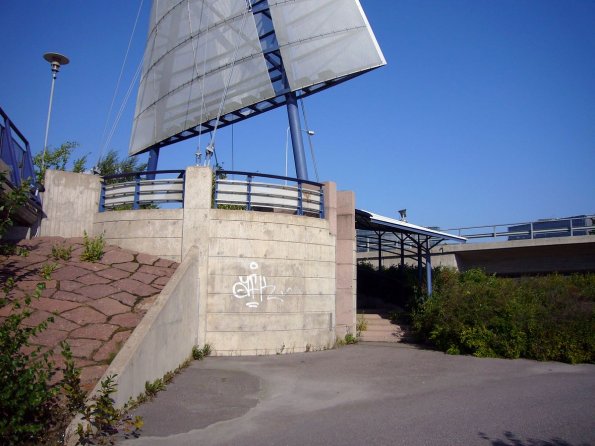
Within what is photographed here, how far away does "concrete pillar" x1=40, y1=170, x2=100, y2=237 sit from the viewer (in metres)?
13.1

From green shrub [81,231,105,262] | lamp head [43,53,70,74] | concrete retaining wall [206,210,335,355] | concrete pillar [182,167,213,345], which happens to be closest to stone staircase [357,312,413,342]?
concrete retaining wall [206,210,335,355]

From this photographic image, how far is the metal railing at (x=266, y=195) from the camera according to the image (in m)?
12.8

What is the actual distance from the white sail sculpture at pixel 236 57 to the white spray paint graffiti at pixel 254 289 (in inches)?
406

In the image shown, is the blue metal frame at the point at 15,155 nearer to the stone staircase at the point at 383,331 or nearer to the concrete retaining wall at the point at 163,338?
the concrete retaining wall at the point at 163,338

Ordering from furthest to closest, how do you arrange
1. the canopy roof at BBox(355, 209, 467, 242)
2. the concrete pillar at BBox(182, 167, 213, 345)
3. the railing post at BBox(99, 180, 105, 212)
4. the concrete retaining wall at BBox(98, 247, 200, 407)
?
the canopy roof at BBox(355, 209, 467, 242), the railing post at BBox(99, 180, 105, 212), the concrete pillar at BBox(182, 167, 213, 345), the concrete retaining wall at BBox(98, 247, 200, 407)

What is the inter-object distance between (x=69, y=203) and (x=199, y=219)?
154 inches

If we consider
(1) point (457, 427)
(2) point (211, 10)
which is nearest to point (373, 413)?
(1) point (457, 427)

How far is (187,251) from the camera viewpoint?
12031 millimetres

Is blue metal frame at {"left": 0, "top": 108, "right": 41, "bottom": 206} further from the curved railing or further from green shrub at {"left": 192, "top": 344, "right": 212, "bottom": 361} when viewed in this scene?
green shrub at {"left": 192, "top": 344, "right": 212, "bottom": 361}

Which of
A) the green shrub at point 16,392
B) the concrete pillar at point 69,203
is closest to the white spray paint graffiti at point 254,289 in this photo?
the concrete pillar at point 69,203

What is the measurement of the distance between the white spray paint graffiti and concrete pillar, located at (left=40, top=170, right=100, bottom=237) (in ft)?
14.7

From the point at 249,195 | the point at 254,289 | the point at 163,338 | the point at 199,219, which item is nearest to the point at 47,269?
the point at 163,338

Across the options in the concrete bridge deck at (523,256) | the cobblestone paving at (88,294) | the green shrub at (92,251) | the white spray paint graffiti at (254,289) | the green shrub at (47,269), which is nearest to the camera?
the cobblestone paving at (88,294)

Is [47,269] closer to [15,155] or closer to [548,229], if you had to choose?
[15,155]
